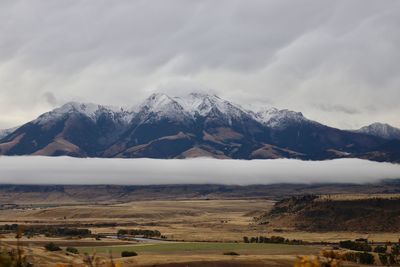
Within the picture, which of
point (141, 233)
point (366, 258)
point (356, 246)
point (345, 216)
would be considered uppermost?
point (345, 216)

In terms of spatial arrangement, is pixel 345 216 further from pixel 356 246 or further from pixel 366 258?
pixel 366 258

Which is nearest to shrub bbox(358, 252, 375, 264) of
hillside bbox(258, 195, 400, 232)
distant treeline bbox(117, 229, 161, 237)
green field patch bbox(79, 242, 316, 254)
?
green field patch bbox(79, 242, 316, 254)

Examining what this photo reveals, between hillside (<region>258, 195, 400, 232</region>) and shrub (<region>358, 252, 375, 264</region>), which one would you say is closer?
shrub (<region>358, 252, 375, 264</region>)

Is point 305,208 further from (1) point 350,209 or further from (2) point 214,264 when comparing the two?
(2) point 214,264

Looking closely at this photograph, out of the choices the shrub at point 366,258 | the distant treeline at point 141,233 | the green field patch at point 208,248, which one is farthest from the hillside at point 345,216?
the shrub at point 366,258

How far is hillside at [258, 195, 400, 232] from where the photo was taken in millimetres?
170375

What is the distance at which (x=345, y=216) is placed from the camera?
17888 centimetres

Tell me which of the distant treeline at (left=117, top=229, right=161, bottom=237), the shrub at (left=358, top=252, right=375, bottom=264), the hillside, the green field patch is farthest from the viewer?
the hillside

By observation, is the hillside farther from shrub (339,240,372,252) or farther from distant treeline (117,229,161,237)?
shrub (339,240,372,252)

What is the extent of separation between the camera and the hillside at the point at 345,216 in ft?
559

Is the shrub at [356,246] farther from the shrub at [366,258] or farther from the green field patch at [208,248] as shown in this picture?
the shrub at [366,258]

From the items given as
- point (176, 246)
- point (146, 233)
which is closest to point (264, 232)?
point (146, 233)

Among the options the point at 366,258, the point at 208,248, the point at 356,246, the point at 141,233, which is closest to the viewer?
the point at 366,258

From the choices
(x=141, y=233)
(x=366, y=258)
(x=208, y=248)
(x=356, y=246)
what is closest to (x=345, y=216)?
(x=141, y=233)
